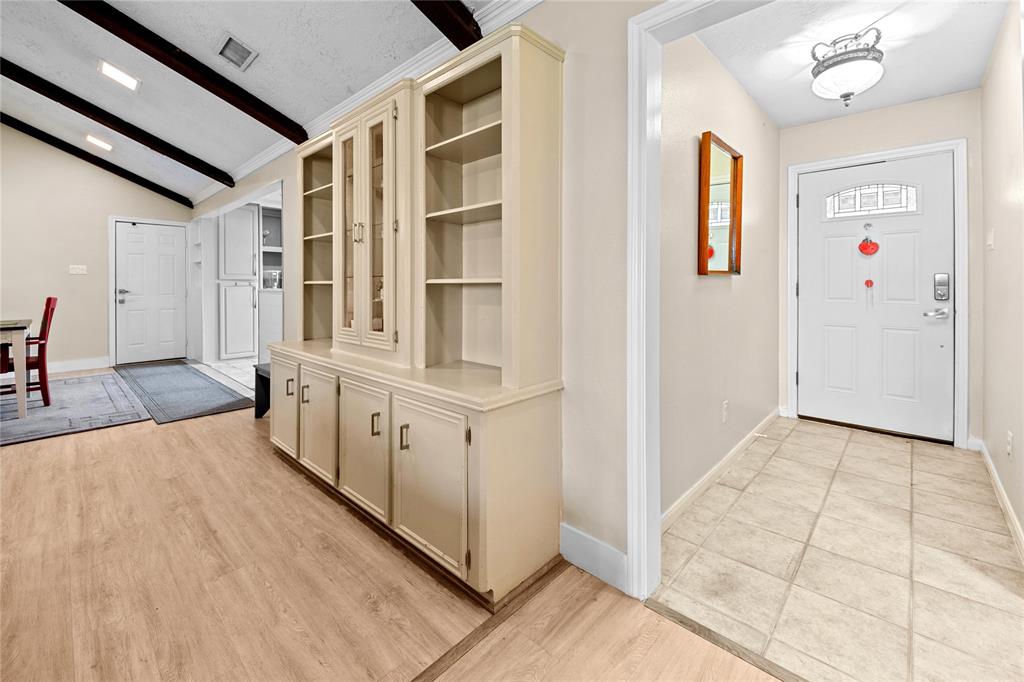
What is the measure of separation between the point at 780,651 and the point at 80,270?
8.43m

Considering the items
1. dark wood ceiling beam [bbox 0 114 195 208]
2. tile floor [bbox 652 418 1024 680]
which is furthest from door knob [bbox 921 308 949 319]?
dark wood ceiling beam [bbox 0 114 195 208]

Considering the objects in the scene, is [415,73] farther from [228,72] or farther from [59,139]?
[59,139]

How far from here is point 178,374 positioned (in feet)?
19.7

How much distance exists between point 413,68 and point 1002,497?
13.0 feet

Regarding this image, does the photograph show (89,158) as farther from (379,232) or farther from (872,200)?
(872,200)

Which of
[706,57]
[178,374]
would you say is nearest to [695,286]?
[706,57]

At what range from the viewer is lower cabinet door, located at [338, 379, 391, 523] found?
2.13 metres

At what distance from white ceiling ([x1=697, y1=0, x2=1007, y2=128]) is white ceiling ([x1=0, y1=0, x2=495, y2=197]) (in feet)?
4.94

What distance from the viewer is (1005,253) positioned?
2.41 metres

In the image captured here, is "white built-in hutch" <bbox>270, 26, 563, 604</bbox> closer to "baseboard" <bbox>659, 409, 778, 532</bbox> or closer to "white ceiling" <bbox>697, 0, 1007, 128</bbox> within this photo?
"baseboard" <bbox>659, 409, 778, 532</bbox>

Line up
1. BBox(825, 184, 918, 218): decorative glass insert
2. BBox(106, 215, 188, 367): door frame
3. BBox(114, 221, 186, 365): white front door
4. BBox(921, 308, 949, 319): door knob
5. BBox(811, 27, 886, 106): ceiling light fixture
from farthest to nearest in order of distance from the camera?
BBox(114, 221, 186, 365): white front door < BBox(106, 215, 188, 367): door frame < BBox(825, 184, 918, 218): decorative glass insert < BBox(921, 308, 949, 319): door knob < BBox(811, 27, 886, 106): ceiling light fixture

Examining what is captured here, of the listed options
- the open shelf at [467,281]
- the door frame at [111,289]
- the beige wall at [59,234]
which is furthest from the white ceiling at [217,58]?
the door frame at [111,289]

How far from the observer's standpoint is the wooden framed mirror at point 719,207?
8.09 feet

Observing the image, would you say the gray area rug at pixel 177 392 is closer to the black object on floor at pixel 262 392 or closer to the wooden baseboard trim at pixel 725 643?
the black object on floor at pixel 262 392
